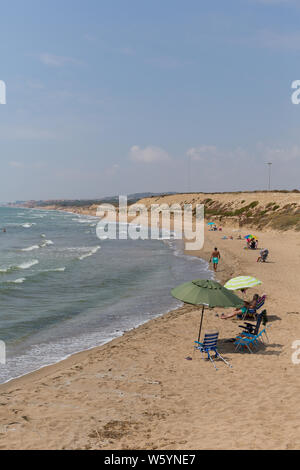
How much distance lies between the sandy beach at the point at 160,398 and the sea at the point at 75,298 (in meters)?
1.35

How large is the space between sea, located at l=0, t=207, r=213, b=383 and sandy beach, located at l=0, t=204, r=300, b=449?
1349mm

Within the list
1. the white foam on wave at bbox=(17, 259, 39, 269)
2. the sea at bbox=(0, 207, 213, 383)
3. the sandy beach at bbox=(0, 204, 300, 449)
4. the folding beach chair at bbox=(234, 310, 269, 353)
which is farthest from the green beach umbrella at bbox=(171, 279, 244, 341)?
the white foam on wave at bbox=(17, 259, 39, 269)

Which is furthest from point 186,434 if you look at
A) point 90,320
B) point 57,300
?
point 57,300

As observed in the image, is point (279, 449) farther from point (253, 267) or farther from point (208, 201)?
point (208, 201)

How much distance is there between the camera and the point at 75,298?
1933 cm

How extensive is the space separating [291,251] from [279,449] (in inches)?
1065

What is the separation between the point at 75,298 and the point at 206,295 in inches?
432

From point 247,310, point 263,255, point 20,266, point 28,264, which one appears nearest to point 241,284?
point 247,310

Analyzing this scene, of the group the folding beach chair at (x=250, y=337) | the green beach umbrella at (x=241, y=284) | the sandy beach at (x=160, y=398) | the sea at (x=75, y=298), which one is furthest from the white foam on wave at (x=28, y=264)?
the folding beach chair at (x=250, y=337)

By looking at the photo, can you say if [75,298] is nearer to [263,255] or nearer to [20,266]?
[20,266]

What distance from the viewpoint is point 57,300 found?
1889 cm

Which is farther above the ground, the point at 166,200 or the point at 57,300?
the point at 166,200

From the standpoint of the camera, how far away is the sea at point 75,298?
1282 cm

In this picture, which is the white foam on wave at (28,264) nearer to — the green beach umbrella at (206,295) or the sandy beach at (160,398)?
the sandy beach at (160,398)
